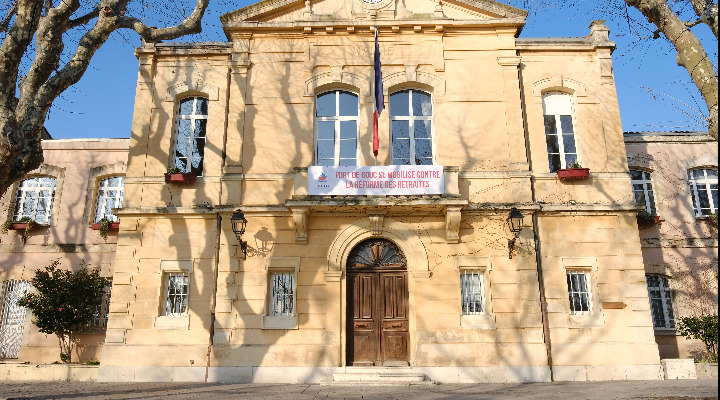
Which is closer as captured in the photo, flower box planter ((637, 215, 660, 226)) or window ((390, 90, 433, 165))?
window ((390, 90, 433, 165))

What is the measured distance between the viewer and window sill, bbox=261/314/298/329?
408 inches

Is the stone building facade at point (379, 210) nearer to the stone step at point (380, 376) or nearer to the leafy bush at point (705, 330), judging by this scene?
the stone step at point (380, 376)

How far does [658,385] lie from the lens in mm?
8953

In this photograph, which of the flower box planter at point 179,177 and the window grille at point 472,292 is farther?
the flower box planter at point 179,177

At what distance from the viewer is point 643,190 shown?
13641 mm

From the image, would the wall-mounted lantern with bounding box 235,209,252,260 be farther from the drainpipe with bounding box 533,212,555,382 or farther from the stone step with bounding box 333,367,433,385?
the drainpipe with bounding box 533,212,555,382

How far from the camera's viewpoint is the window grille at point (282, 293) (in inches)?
419

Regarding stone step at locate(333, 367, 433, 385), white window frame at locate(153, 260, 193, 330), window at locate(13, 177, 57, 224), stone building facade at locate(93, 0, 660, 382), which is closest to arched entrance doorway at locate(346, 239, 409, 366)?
stone building facade at locate(93, 0, 660, 382)

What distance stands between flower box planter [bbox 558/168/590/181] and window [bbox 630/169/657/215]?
3.57 meters

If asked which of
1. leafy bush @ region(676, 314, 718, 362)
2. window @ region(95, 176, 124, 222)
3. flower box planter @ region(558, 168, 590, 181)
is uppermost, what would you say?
window @ region(95, 176, 124, 222)

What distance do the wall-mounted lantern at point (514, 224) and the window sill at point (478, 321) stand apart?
1.37 meters

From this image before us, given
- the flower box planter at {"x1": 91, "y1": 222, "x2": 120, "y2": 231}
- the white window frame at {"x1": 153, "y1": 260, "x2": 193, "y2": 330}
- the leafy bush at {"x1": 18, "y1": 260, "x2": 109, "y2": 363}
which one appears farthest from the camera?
the flower box planter at {"x1": 91, "y1": 222, "x2": 120, "y2": 231}

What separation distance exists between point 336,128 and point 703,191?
9856 mm

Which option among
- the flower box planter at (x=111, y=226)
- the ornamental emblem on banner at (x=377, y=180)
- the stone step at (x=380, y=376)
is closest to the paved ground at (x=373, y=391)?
the stone step at (x=380, y=376)
